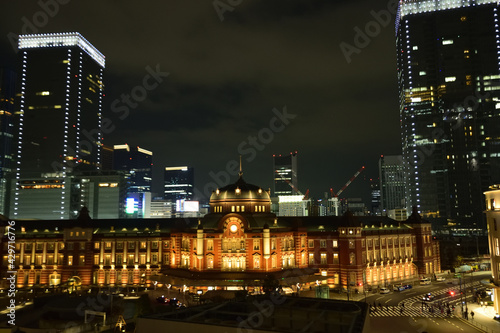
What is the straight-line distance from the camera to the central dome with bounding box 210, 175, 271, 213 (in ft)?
280

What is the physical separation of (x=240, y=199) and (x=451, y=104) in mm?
140076

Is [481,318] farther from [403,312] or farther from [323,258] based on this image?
[323,258]

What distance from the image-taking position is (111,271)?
84.7 m

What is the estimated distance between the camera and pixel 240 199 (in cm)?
8544

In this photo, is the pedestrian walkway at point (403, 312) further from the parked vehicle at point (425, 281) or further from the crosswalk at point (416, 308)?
the parked vehicle at point (425, 281)

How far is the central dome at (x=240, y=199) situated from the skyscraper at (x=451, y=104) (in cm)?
11477

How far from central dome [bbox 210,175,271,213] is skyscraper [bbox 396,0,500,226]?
11477 centimetres

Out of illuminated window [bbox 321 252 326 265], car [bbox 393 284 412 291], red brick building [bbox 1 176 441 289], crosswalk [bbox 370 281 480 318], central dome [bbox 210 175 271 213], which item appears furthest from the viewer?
central dome [bbox 210 175 271 213]

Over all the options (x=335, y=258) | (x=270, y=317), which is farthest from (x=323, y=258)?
(x=270, y=317)

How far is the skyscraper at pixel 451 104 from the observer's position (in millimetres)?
178875

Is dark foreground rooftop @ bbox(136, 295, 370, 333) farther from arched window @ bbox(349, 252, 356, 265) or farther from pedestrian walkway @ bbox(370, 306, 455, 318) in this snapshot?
arched window @ bbox(349, 252, 356, 265)

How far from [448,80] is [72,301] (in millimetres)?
Result: 182663

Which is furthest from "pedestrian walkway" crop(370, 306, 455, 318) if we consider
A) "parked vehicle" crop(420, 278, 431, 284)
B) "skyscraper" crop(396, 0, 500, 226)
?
"skyscraper" crop(396, 0, 500, 226)

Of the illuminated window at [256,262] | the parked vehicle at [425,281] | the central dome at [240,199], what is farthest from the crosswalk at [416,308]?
the central dome at [240,199]
